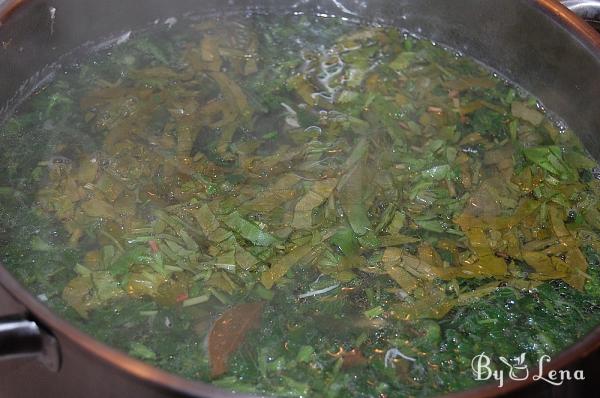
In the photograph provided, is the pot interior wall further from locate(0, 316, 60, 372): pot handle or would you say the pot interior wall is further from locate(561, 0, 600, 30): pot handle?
locate(0, 316, 60, 372): pot handle

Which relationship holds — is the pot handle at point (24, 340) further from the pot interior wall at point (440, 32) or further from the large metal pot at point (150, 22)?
the pot interior wall at point (440, 32)

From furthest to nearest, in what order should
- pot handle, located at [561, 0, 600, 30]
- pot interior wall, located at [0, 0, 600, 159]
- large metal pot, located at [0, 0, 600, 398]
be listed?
pot handle, located at [561, 0, 600, 30] → pot interior wall, located at [0, 0, 600, 159] → large metal pot, located at [0, 0, 600, 398]

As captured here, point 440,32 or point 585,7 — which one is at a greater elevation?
point 585,7

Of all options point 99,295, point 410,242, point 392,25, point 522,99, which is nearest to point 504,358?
point 410,242

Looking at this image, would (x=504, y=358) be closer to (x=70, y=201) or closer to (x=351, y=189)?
(x=351, y=189)

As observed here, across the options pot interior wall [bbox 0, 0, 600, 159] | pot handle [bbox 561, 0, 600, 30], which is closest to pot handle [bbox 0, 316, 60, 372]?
pot interior wall [bbox 0, 0, 600, 159]

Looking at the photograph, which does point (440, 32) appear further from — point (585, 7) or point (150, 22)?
point (150, 22)

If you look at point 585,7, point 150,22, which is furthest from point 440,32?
point 150,22
